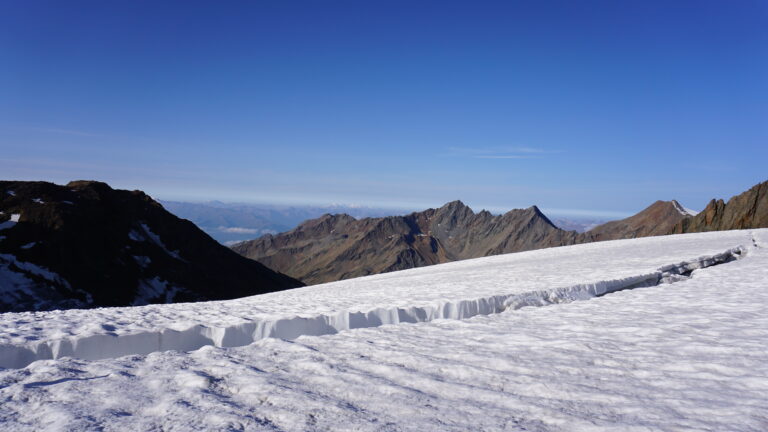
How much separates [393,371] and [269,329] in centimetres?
371

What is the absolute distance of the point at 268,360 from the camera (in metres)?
5.61

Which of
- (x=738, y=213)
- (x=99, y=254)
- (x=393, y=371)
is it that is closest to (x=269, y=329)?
(x=393, y=371)

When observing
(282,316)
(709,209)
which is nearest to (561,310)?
(282,316)

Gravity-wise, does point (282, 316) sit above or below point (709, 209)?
below

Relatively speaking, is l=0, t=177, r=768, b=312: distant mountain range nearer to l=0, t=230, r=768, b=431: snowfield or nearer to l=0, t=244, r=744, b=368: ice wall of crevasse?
l=0, t=244, r=744, b=368: ice wall of crevasse

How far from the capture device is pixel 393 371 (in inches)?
206

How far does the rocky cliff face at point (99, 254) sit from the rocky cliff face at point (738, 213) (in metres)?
88.2

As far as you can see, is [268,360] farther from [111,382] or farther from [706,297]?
[706,297]

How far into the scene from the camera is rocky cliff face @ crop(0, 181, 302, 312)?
60219 millimetres

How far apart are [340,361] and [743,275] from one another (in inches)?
617

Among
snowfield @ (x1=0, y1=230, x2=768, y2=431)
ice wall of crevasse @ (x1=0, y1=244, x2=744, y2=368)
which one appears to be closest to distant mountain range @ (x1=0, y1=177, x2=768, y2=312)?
ice wall of crevasse @ (x1=0, y1=244, x2=744, y2=368)

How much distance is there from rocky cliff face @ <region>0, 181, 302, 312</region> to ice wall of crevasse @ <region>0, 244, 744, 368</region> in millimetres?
60020

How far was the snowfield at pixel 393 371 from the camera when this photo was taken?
3689 millimetres

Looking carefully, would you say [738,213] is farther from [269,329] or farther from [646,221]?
[646,221]
